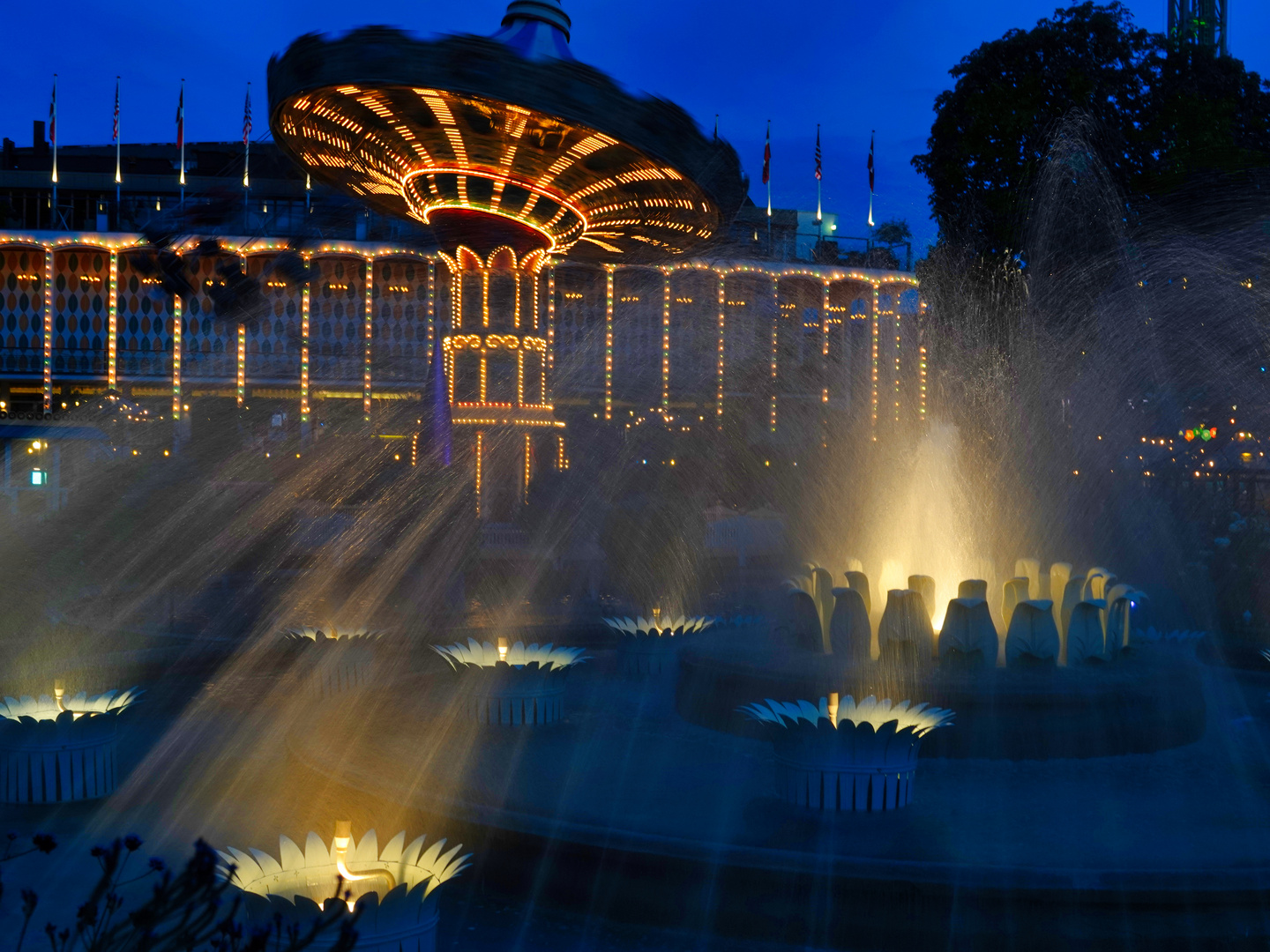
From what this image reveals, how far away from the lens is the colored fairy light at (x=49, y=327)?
3300 cm

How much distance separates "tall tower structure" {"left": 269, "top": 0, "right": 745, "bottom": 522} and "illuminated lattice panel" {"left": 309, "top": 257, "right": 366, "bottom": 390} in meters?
10.6

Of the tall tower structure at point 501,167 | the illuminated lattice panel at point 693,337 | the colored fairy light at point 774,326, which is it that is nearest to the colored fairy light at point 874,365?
the colored fairy light at point 774,326

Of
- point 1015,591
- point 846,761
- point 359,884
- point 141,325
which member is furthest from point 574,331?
point 359,884

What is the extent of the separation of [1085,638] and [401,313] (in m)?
29.3

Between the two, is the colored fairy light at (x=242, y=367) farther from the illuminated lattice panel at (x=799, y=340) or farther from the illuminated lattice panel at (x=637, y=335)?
the illuminated lattice panel at (x=799, y=340)

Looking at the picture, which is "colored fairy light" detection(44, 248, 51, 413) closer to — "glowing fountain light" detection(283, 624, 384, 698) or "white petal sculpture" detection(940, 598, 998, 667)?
"glowing fountain light" detection(283, 624, 384, 698)

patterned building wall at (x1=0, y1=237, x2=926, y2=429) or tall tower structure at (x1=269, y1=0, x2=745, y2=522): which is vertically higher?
patterned building wall at (x1=0, y1=237, x2=926, y2=429)

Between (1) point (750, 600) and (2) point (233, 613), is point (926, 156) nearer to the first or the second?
(1) point (750, 600)

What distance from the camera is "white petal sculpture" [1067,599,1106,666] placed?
9477 millimetres

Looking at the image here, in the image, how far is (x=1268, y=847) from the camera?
6270 millimetres

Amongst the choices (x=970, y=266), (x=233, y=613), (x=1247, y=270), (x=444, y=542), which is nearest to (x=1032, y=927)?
(x=233, y=613)

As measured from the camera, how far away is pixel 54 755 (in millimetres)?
7352

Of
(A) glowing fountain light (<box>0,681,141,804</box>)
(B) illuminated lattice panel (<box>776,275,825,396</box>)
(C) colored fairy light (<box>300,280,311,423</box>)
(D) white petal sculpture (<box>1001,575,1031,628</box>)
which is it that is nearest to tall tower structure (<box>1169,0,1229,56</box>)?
(B) illuminated lattice panel (<box>776,275,825,396</box>)

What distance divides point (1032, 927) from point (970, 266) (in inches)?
928
